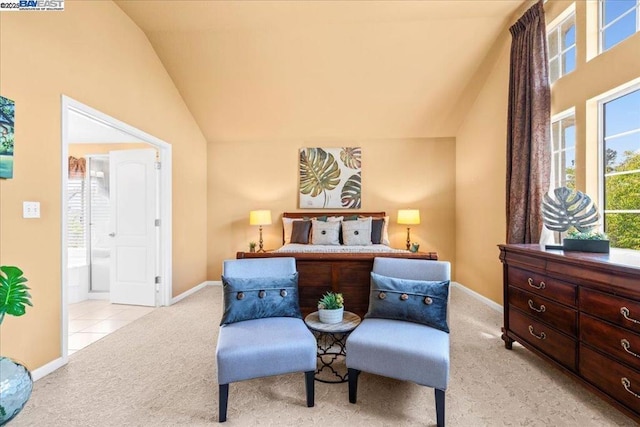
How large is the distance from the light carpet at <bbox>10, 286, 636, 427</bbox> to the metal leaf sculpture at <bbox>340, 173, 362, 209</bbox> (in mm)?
2924

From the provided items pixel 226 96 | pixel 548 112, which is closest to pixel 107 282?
pixel 226 96

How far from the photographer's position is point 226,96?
14.8ft

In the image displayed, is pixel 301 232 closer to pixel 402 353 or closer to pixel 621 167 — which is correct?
pixel 402 353

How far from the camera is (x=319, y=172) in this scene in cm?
531

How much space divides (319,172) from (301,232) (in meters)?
1.15

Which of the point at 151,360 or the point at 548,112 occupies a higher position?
the point at 548,112

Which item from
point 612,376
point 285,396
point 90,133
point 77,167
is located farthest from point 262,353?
point 77,167

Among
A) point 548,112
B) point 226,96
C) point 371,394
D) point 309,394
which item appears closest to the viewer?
point 309,394

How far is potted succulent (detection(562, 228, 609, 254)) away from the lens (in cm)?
213

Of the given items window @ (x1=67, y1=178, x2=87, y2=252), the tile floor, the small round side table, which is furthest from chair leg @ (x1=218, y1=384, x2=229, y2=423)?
window @ (x1=67, y1=178, x2=87, y2=252)

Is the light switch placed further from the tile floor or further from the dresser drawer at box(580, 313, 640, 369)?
the dresser drawer at box(580, 313, 640, 369)

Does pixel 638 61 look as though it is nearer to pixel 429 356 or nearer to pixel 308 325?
pixel 429 356

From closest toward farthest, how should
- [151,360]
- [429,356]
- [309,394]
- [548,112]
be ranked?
[429,356], [309,394], [151,360], [548,112]

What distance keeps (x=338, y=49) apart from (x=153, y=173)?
9.56 ft
